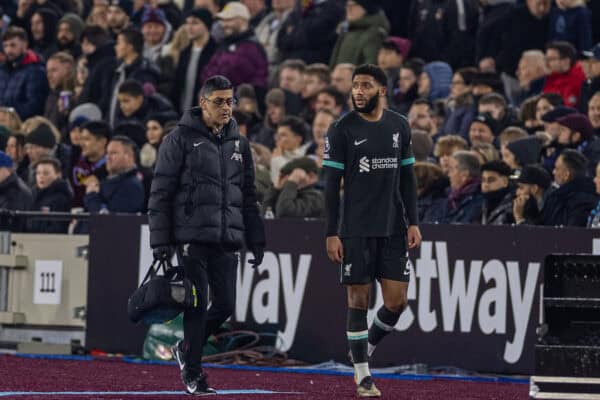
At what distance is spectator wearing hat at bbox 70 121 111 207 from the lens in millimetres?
17875

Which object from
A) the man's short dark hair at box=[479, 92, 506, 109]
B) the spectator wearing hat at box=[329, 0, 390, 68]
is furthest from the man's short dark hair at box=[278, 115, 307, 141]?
the spectator wearing hat at box=[329, 0, 390, 68]

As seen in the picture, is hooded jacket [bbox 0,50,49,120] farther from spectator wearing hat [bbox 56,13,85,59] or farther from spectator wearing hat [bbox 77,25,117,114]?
spectator wearing hat [bbox 56,13,85,59]

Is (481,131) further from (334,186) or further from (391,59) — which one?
(334,186)

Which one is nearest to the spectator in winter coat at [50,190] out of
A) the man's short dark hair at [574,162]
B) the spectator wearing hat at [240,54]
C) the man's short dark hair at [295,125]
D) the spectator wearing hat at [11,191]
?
the spectator wearing hat at [11,191]

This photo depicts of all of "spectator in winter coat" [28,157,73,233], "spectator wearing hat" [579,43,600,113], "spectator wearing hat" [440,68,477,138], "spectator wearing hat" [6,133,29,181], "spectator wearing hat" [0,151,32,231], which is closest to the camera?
"spectator wearing hat" [0,151,32,231]

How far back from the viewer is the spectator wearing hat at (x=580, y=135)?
15359 mm

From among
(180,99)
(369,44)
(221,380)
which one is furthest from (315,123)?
(221,380)

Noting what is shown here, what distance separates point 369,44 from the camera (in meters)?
20.0

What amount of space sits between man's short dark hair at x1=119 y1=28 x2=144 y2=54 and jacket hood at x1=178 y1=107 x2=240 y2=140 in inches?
410

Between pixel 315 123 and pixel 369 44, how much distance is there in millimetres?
2874

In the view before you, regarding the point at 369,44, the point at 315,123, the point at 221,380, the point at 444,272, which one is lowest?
the point at 221,380

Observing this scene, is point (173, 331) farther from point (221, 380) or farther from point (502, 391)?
point (502, 391)

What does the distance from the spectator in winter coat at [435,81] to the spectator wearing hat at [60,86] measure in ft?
18.1

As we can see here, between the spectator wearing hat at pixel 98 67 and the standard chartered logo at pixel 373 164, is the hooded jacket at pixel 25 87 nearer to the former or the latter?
the spectator wearing hat at pixel 98 67
